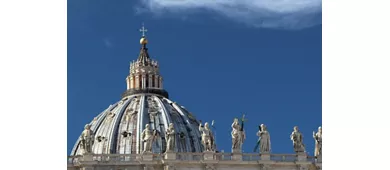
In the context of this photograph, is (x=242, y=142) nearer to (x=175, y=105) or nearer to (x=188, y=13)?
(x=188, y=13)

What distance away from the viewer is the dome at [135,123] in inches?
2864

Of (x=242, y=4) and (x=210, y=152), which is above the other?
(x=242, y=4)

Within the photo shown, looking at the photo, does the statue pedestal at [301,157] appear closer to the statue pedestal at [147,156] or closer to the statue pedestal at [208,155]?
the statue pedestal at [208,155]

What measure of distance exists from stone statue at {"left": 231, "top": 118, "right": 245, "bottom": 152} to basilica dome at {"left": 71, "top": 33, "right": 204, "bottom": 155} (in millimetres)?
34223

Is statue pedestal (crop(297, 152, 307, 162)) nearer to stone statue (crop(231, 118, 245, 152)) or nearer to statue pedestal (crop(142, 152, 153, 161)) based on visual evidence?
stone statue (crop(231, 118, 245, 152))

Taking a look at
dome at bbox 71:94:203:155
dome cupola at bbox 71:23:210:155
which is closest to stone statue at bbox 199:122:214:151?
dome cupola at bbox 71:23:210:155

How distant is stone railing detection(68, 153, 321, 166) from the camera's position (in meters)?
35.7
